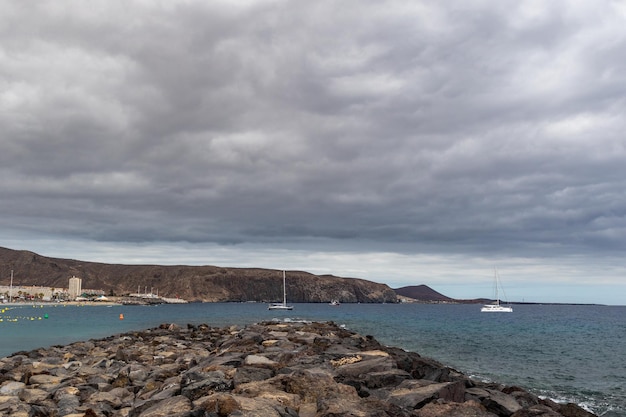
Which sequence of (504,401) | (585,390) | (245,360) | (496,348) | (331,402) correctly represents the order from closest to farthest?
(331,402) < (504,401) < (245,360) < (585,390) < (496,348)

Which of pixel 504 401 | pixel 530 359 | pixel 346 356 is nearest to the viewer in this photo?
pixel 504 401

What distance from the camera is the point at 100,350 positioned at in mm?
30562

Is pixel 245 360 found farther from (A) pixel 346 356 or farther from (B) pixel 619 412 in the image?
(B) pixel 619 412

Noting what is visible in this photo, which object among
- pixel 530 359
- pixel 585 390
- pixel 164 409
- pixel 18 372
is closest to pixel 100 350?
pixel 18 372

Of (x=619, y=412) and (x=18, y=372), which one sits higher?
(x=18, y=372)

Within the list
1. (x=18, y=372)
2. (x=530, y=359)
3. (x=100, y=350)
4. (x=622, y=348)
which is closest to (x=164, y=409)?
(x=18, y=372)

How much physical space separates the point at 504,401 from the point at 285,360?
690 centimetres

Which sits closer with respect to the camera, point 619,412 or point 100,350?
point 619,412

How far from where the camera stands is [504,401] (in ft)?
42.3

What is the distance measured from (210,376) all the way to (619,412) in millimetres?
17790

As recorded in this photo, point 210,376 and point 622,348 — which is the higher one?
point 210,376

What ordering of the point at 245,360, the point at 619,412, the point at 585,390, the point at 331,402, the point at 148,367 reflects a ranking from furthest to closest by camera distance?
the point at 585,390
the point at 619,412
the point at 148,367
the point at 245,360
the point at 331,402

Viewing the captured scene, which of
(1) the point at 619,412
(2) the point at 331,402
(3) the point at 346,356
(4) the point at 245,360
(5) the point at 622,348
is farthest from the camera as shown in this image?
(5) the point at 622,348

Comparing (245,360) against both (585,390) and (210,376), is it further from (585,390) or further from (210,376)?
(585,390)
